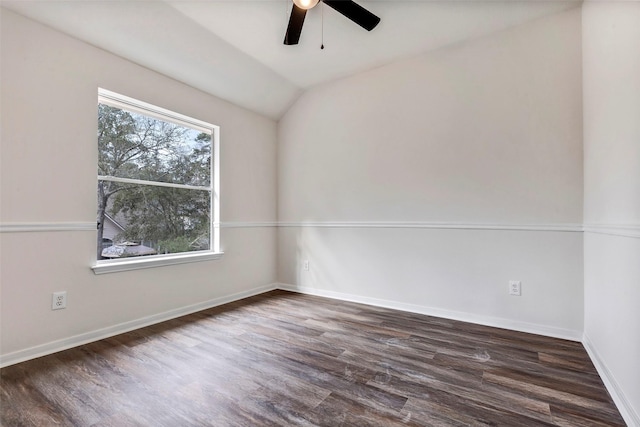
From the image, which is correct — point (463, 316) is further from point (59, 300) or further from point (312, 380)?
point (59, 300)

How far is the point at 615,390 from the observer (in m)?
1.49

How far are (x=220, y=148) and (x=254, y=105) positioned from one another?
722 mm

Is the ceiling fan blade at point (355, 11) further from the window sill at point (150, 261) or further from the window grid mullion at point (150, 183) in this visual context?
the window sill at point (150, 261)

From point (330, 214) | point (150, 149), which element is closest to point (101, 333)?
point (150, 149)

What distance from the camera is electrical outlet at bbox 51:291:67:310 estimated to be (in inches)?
79.9

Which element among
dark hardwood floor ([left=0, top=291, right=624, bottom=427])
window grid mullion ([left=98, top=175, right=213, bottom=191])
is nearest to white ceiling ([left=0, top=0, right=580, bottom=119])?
window grid mullion ([left=98, top=175, right=213, bottom=191])

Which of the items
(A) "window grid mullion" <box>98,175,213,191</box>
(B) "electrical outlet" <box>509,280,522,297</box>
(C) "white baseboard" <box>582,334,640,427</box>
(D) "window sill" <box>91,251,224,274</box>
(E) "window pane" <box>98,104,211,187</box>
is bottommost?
(C) "white baseboard" <box>582,334,640,427</box>

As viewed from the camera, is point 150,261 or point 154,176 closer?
point 150,261

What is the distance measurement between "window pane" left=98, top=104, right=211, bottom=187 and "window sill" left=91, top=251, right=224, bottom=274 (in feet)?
2.37

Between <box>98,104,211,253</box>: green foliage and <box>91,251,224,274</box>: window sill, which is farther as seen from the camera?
<box>98,104,211,253</box>: green foliage

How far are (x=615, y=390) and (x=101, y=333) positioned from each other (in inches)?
129

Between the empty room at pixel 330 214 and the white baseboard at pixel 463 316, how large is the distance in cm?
2

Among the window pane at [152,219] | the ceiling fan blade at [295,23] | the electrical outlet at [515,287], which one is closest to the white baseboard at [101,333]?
the window pane at [152,219]

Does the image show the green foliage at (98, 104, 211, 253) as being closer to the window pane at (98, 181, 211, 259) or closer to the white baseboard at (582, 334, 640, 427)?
the window pane at (98, 181, 211, 259)
